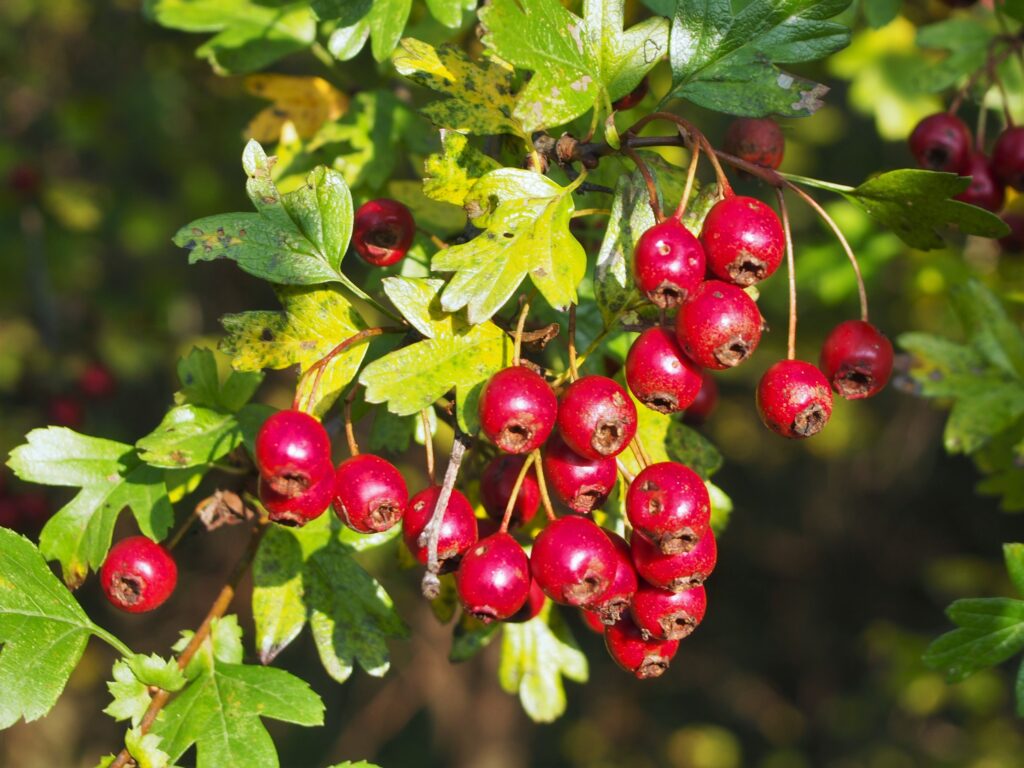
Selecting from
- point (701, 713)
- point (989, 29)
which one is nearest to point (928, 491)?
point (701, 713)

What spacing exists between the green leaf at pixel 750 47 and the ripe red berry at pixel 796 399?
36 cm

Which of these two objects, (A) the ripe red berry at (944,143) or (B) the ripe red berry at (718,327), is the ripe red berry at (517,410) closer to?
(B) the ripe red berry at (718,327)

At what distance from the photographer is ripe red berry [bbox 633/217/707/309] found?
117 centimetres

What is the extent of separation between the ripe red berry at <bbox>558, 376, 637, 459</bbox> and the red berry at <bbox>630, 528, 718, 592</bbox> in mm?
129

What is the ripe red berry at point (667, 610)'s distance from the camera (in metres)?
1.25

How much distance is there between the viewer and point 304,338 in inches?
54.6

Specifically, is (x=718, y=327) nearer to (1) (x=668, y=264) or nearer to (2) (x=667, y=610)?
(1) (x=668, y=264)

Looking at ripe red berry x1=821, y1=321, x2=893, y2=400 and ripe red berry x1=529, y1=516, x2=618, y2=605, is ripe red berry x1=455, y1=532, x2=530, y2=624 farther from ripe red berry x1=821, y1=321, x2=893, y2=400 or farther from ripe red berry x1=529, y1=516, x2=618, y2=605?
ripe red berry x1=821, y1=321, x2=893, y2=400

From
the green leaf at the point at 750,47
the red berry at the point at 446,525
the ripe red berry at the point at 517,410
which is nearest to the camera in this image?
the ripe red berry at the point at 517,410

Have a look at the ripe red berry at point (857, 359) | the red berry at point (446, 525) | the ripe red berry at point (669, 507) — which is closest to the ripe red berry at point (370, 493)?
the red berry at point (446, 525)

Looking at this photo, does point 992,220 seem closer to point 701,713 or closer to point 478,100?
point 478,100

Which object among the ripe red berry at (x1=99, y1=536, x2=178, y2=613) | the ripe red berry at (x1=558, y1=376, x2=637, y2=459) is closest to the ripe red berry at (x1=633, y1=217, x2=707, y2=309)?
the ripe red berry at (x1=558, y1=376, x2=637, y2=459)

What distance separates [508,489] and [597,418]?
0.27 metres

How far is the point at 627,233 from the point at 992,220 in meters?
0.50
